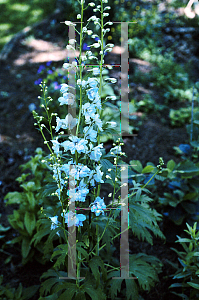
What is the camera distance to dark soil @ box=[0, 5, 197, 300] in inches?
101

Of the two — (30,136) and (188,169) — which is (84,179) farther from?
(30,136)

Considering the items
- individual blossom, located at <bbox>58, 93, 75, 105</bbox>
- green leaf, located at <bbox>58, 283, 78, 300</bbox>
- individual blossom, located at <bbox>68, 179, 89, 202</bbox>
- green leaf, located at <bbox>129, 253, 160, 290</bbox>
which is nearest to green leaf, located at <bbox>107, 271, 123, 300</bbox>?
green leaf, located at <bbox>129, 253, 160, 290</bbox>

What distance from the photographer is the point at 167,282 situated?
8.01ft

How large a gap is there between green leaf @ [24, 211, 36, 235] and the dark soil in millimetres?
416

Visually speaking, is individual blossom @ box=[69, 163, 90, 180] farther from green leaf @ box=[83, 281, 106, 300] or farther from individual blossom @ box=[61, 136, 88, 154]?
green leaf @ box=[83, 281, 106, 300]

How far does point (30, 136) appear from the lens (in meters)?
3.98

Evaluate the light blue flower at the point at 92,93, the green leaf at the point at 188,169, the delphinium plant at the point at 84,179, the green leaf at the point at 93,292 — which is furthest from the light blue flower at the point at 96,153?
the green leaf at the point at 188,169

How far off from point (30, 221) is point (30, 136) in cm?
177

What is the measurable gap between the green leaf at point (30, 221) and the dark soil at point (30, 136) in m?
0.42

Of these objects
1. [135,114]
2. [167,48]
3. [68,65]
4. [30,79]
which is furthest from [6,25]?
[68,65]

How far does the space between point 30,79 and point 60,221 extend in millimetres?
3522

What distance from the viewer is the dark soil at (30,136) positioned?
2557 mm

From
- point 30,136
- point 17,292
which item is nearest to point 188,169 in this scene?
point 17,292

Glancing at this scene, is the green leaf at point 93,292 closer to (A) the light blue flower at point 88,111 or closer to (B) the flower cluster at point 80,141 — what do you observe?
(B) the flower cluster at point 80,141
